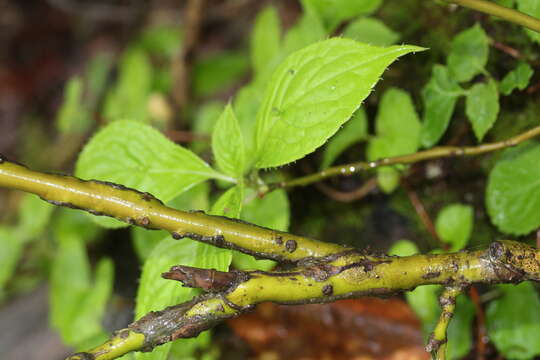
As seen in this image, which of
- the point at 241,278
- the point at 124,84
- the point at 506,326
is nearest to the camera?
the point at 241,278

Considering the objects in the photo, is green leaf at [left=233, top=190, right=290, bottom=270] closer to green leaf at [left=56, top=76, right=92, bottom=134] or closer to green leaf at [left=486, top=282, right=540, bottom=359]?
green leaf at [left=486, top=282, right=540, bottom=359]

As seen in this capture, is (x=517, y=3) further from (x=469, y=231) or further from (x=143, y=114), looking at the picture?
(x=143, y=114)

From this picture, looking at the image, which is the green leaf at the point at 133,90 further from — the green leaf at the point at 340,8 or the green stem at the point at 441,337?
the green stem at the point at 441,337

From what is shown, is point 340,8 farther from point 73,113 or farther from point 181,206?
point 73,113

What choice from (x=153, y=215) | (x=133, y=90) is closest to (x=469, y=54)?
(x=153, y=215)

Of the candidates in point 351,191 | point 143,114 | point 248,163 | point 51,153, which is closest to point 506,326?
point 351,191

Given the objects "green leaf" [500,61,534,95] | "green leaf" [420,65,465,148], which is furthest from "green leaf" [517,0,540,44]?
"green leaf" [420,65,465,148]
